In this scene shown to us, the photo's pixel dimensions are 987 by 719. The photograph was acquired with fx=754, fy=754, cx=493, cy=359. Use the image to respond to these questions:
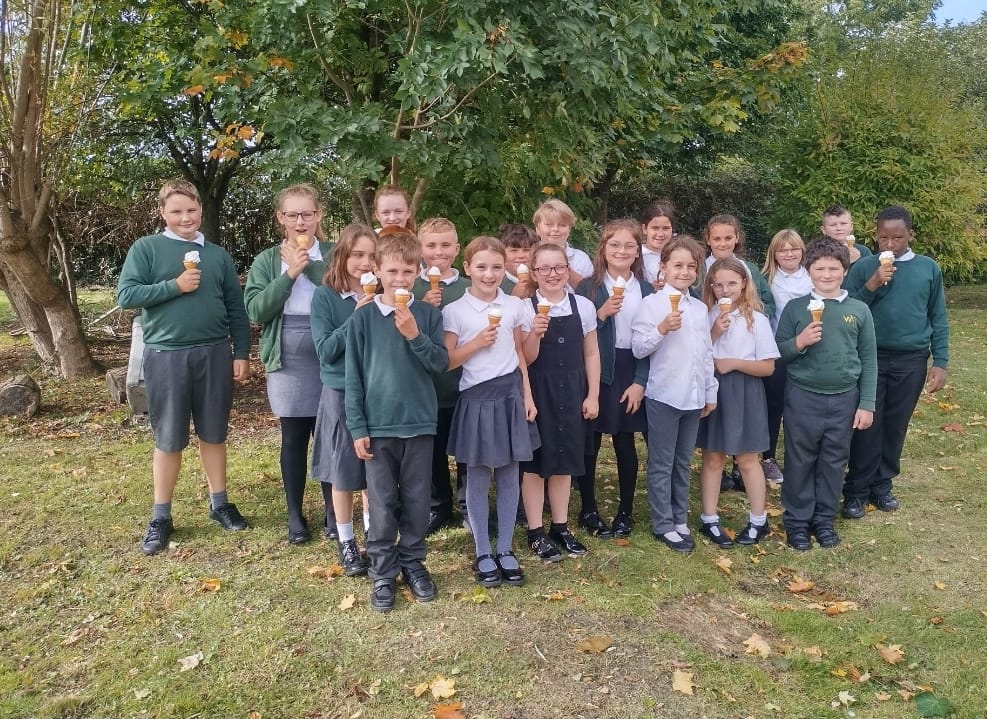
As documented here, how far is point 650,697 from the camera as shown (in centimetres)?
305

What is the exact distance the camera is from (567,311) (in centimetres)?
403

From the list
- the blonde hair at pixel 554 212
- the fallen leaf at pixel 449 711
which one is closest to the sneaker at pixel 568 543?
the fallen leaf at pixel 449 711

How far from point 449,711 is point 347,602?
3.21 feet

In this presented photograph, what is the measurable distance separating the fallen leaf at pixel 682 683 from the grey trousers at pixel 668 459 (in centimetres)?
138

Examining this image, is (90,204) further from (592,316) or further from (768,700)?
(768,700)

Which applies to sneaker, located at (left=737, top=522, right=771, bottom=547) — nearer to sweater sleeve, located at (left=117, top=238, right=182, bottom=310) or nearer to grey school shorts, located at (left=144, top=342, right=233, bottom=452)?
grey school shorts, located at (left=144, top=342, right=233, bottom=452)

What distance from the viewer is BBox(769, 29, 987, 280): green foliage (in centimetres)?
1247

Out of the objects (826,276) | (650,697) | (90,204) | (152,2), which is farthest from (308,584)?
(90,204)

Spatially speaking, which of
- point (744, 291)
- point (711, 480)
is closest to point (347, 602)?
point (711, 480)

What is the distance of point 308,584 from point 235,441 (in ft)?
10.1

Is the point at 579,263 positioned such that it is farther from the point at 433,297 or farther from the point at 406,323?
the point at 406,323

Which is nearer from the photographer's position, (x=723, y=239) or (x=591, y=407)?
(x=591, y=407)

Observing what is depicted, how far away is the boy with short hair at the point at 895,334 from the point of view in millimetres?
4891

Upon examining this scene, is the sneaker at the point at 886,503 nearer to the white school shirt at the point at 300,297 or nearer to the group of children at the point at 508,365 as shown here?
the group of children at the point at 508,365
